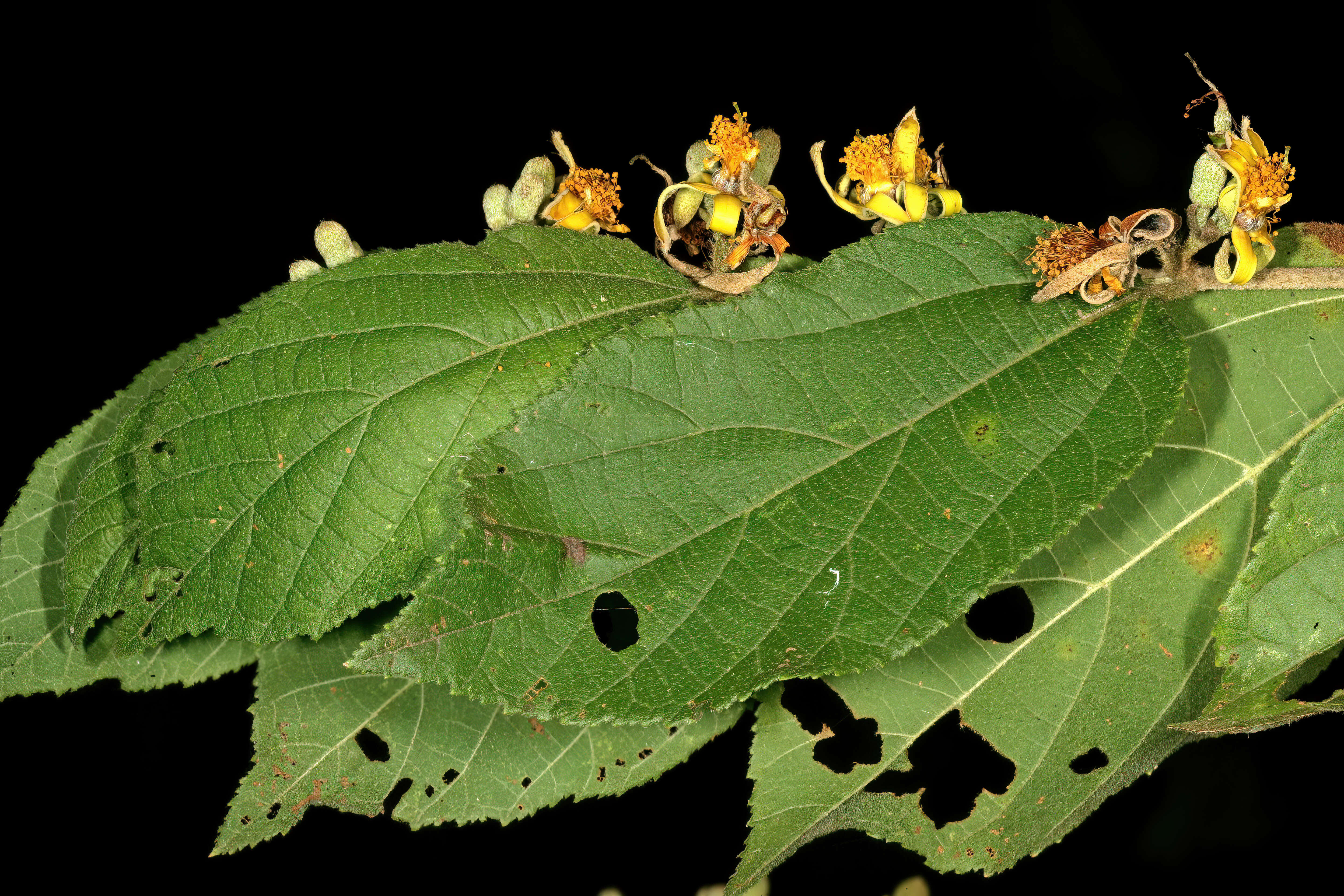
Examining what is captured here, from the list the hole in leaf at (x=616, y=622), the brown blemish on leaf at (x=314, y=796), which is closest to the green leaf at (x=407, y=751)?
the brown blemish on leaf at (x=314, y=796)

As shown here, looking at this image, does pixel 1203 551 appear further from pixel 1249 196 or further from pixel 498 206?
pixel 498 206

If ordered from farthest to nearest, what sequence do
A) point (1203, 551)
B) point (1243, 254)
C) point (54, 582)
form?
1. point (54, 582)
2. point (1203, 551)
3. point (1243, 254)

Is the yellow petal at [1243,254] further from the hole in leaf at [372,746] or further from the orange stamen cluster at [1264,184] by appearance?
the hole in leaf at [372,746]

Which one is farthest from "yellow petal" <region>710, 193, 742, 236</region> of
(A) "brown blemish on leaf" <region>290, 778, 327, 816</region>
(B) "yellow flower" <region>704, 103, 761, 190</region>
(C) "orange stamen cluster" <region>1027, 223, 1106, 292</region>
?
(A) "brown blemish on leaf" <region>290, 778, 327, 816</region>

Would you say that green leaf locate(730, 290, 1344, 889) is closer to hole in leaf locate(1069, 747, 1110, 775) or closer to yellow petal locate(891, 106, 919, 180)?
hole in leaf locate(1069, 747, 1110, 775)

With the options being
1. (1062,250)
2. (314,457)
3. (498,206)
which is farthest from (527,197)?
(1062,250)

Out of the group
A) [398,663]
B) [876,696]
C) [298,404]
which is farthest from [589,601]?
[876,696]
